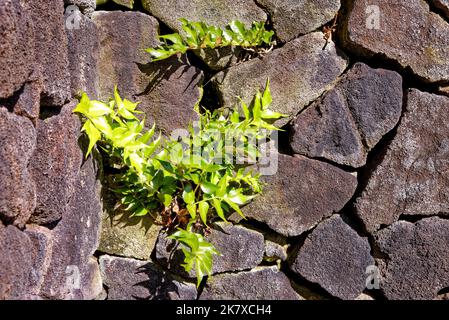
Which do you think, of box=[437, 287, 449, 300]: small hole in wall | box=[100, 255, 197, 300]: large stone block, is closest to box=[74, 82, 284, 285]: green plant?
box=[100, 255, 197, 300]: large stone block

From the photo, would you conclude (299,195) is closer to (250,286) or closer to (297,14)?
(250,286)

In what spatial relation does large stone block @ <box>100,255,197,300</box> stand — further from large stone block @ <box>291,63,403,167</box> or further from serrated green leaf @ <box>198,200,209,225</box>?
large stone block @ <box>291,63,403,167</box>

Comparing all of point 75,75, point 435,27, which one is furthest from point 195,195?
point 435,27

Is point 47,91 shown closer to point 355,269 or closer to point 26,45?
point 26,45

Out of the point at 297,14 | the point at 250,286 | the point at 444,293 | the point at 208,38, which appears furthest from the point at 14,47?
the point at 444,293

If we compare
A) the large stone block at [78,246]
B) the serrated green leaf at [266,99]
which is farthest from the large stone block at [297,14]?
the large stone block at [78,246]
